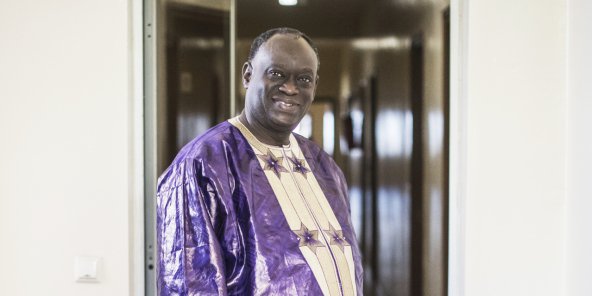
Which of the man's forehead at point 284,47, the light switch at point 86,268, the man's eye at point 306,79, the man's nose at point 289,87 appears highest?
the man's forehead at point 284,47

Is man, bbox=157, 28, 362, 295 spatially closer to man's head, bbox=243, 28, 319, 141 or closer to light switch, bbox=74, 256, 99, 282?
man's head, bbox=243, 28, 319, 141

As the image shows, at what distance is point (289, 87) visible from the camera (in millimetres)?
1273

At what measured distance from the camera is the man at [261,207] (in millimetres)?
1121

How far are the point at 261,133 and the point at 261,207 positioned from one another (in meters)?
0.20

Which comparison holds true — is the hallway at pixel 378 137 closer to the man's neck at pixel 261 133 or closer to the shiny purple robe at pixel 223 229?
the man's neck at pixel 261 133

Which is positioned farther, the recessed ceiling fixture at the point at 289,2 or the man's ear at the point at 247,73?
the recessed ceiling fixture at the point at 289,2

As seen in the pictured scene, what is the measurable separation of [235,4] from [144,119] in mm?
444

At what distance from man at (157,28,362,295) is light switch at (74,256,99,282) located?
0.56 meters

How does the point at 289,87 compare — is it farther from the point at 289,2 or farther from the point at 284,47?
the point at 289,2
